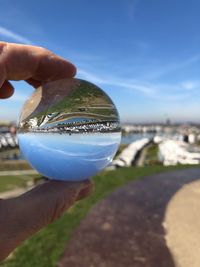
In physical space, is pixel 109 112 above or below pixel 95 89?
below

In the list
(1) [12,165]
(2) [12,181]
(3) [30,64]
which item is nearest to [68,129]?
(3) [30,64]

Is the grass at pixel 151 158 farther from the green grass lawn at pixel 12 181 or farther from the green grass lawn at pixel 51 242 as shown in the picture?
the green grass lawn at pixel 51 242

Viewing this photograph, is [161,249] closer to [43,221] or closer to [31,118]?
[43,221]

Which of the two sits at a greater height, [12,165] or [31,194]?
[31,194]

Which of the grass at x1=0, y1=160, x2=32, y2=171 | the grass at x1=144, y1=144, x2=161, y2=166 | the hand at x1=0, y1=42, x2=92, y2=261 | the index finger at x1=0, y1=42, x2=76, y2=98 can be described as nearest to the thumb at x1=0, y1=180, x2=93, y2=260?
the hand at x1=0, y1=42, x2=92, y2=261

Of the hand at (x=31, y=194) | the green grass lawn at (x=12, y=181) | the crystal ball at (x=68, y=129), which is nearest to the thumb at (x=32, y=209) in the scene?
the hand at (x=31, y=194)

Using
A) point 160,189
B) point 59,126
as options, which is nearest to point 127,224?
point 160,189

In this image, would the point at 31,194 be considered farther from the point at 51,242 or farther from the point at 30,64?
the point at 51,242
